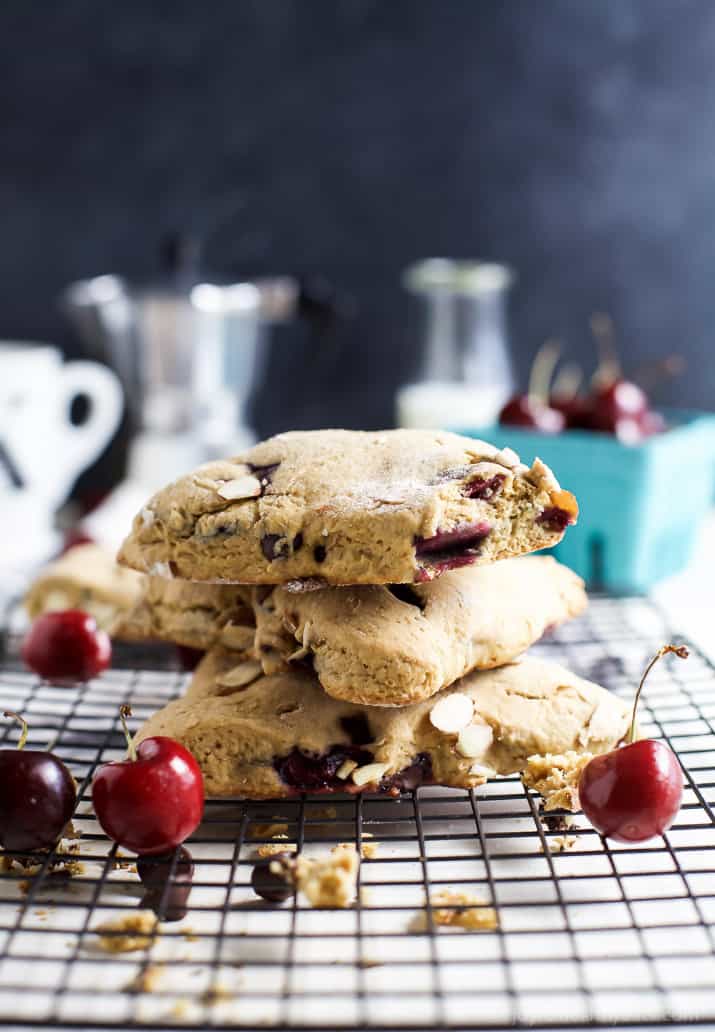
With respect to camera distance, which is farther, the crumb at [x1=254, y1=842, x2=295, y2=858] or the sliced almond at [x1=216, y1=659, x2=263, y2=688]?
the sliced almond at [x1=216, y1=659, x2=263, y2=688]

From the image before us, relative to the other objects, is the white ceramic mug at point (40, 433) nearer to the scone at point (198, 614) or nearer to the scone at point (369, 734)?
the scone at point (198, 614)

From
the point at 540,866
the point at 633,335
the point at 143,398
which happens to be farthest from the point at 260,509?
the point at 633,335

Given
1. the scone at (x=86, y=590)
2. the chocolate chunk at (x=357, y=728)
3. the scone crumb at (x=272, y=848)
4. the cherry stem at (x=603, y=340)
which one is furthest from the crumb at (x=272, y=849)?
the cherry stem at (x=603, y=340)

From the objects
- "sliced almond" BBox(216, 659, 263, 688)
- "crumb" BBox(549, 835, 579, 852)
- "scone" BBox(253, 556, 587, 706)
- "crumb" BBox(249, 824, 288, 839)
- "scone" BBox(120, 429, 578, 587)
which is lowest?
"crumb" BBox(249, 824, 288, 839)

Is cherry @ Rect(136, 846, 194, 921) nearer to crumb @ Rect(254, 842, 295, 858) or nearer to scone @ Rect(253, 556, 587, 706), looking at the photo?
crumb @ Rect(254, 842, 295, 858)

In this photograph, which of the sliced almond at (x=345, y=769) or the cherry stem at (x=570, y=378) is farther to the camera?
the cherry stem at (x=570, y=378)

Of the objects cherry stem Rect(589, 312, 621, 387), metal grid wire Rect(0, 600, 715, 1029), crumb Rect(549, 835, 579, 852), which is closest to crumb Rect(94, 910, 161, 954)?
metal grid wire Rect(0, 600, 715, 1029)
